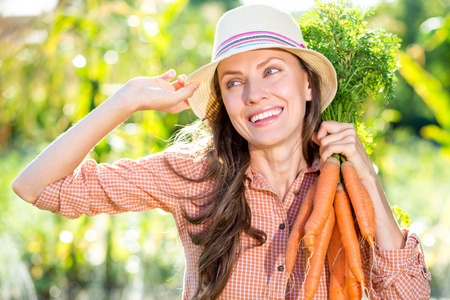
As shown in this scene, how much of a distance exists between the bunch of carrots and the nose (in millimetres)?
303

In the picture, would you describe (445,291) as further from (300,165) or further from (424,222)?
(300,165)

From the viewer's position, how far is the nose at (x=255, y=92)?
1746 mm

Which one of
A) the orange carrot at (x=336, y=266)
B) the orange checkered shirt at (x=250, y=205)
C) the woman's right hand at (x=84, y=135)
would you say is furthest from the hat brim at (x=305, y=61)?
the orange carrot at (x=336, y=266)

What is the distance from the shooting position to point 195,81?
1.93 meters

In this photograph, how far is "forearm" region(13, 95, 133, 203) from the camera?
1779 mm

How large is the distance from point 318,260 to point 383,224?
0.79 feet

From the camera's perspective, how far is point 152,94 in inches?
73.0

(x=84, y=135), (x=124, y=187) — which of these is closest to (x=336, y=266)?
(x=124, y=187)

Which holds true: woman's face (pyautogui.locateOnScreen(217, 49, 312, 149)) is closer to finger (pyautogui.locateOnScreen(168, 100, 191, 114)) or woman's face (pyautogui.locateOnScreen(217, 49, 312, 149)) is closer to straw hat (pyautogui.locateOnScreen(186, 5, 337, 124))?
straw hat (pyautogui.locateOnScreen(186, 5, 337, 124))

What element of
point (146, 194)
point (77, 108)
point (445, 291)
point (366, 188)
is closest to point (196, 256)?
point (146, 194)

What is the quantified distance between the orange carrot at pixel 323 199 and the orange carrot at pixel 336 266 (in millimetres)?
176

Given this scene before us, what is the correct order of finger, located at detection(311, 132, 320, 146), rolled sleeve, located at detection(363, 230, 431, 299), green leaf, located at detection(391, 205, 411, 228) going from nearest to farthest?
rolled sleeve, located at detection(363, 230, 431, 299), finger, located at detection(311, 132, 320, 146), green leaf, located at detection(391, 205, 411, 228)

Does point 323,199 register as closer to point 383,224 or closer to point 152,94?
point 383,224

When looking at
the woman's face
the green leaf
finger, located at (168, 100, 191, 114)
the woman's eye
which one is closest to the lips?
the woman's face
